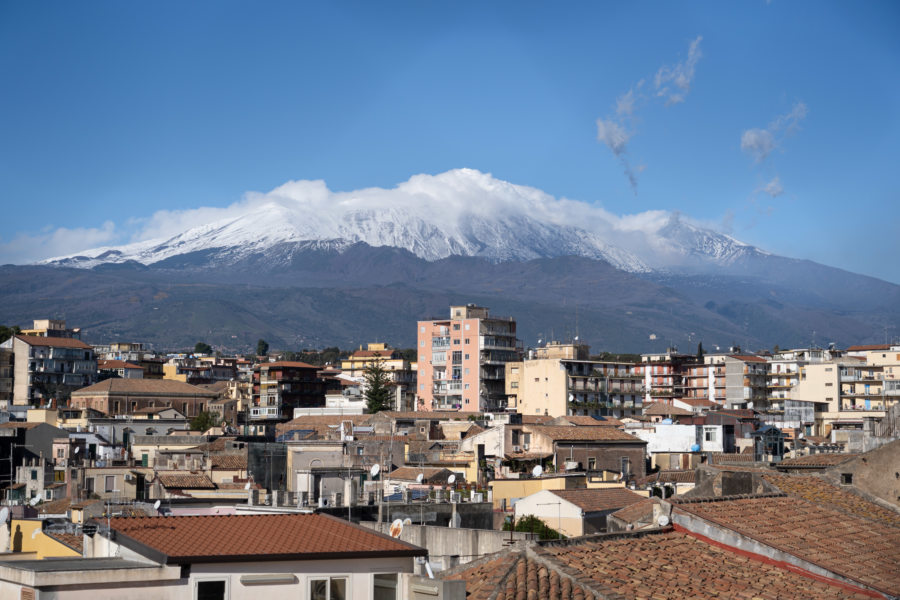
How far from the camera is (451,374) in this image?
128 metres

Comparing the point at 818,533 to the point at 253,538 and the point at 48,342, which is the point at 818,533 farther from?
the point at 48,342

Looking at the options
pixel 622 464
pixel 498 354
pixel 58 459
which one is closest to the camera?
pixel 622 464

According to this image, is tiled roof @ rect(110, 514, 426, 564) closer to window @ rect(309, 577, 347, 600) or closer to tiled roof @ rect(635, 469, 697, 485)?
window @ rect(309, 577, 347, 600)

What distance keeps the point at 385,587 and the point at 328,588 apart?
30.8 inches

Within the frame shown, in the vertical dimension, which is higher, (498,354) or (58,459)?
(498,354)

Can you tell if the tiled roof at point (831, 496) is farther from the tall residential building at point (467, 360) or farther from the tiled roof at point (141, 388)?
the tiled roof at point (141, 388)

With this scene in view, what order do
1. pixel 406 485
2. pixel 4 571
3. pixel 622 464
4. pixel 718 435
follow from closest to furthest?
1. pixel 4 571
2. pixel 406 485
3. pixel 622 464
4. pixel 718 435

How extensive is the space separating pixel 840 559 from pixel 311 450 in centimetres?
2778

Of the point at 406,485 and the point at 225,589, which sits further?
the point at 406,485

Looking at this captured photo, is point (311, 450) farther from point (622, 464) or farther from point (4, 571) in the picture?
point (4, 571)

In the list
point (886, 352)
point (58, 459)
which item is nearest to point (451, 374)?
point (886, 352)

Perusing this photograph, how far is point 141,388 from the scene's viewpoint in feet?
393

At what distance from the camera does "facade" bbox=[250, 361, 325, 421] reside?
142 m

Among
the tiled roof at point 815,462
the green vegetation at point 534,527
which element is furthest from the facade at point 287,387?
the green vegetation at point 534,527
